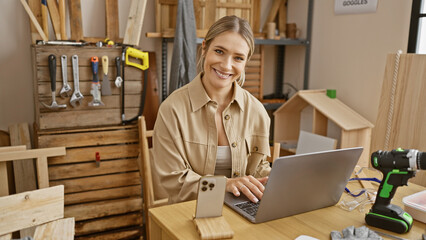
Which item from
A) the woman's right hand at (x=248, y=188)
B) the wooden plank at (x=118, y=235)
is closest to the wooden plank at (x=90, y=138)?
the wooden plank at (x=118, y=235)

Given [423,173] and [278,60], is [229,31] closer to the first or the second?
[423,173]

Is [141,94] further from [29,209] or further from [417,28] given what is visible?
[417,28]

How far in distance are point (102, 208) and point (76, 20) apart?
1.26 metres

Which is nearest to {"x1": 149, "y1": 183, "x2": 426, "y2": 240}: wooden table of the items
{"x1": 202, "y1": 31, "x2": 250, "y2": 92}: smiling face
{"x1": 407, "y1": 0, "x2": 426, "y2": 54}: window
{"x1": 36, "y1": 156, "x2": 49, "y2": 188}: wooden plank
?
{"x1": 202, "y1": 31, "x2": 250, "y2": 92}: smiling face

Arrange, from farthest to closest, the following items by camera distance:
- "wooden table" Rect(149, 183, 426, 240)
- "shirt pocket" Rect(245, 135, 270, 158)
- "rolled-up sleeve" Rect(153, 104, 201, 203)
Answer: "shirt pocket" Rect(245, 135, 270, 158) < "rolled-up sleeve" Rect(153, 104, 201, 203) < "wooden table" Rect(149, 183, 426, 240)

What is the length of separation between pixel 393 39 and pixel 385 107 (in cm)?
57

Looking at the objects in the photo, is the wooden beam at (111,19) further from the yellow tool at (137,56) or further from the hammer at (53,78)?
the hammer at (53,78)

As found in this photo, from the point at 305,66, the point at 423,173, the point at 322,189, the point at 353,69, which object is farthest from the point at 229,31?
the point at 305,66

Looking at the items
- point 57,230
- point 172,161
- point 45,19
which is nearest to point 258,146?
point 172,161

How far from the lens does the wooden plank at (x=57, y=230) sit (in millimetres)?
1316

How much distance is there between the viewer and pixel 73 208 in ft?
Answer: 8.08

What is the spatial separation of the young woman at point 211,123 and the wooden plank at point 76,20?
131 cm

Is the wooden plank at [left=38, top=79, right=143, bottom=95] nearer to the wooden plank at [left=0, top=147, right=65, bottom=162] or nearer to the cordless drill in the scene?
the wooden plank at [left=0, top=147, right=65, bottom=162]

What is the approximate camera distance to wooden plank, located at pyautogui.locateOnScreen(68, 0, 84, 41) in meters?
2.65
